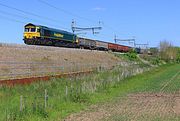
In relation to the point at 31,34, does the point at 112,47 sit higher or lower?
lower

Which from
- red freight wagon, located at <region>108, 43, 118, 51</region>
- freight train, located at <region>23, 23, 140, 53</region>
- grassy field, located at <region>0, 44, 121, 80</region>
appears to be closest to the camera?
grassy field, located at <region>0, 44, 121, 80</region>

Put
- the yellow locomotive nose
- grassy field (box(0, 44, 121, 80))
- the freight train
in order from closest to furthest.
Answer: grassy field (box(0, 44, 121, 80)) < the yellow locomotive nose < the freight train

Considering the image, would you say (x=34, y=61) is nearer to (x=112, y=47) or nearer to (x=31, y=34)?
(x=31, y=34)

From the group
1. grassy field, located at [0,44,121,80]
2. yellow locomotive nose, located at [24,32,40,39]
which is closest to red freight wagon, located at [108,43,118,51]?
grassy field, located at [0,44,121,80]

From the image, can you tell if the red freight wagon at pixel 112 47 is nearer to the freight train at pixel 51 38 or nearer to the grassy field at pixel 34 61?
the freight train at pixel 51 38

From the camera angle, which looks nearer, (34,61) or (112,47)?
(34,61)

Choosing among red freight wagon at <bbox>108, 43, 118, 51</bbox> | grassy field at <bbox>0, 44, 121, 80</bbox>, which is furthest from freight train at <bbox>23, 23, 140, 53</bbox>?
red freight wagon at <bbox>108, 43, 118, 51</bbox>

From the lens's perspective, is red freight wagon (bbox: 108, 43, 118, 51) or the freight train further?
red freight wagon (bbox: 108, 43, 118, 51)

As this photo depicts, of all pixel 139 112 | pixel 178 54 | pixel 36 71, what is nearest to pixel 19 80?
pixel 36 71

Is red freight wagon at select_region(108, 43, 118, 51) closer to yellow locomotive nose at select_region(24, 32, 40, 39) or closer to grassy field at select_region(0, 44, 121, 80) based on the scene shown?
grassy field at select_region(0, 44, 121, 80)

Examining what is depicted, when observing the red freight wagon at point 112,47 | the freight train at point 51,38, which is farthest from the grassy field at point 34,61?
the red freight wagon at point 112,47

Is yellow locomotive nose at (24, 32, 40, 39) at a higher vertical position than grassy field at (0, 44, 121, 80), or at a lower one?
higher

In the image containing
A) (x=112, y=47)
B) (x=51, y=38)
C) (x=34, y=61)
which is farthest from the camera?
(x=112, y=47)

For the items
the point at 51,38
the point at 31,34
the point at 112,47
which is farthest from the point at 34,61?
the point at 112,47
